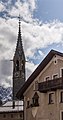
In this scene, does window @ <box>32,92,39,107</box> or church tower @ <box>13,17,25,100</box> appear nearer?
window @ <box>32,92,39,107</box>

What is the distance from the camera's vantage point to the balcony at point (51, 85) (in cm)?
4192

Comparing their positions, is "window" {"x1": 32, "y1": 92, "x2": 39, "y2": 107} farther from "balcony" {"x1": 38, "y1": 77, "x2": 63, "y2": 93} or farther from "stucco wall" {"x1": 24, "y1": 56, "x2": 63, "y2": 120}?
"balcony" {"x1": 38, "y1": 77, "x2": 63, "y2": 93}

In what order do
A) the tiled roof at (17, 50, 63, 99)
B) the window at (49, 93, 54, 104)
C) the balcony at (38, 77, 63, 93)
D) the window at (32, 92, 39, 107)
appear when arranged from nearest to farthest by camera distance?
the balcony at (38, 77, 63, 93)
the window at (49, 93, 54, 104)
the tiled roof at (17, 50, 63, 99)
the window at (32, 92, 39, 107)

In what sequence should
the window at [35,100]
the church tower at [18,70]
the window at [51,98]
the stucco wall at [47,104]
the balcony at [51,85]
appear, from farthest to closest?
the church tower at [18,70], the window at [35,100], the window at [51,98], the stucco wall at [47,104], the balcony at [51,85]

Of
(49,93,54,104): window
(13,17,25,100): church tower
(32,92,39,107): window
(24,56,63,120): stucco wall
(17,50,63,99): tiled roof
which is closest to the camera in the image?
(24,56,63,120): stucco wall

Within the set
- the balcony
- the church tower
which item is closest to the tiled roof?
the balcony

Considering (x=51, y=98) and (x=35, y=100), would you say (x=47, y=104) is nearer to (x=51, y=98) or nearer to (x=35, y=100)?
(x=51, y=98)

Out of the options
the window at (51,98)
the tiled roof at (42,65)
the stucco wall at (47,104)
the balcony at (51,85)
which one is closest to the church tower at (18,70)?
the tiled roof at (42,65)

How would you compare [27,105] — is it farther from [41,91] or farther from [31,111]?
[41,91]

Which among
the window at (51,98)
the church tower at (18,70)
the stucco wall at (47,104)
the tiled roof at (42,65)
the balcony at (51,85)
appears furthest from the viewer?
the church tower at (18,70)

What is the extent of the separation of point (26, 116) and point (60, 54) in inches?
445

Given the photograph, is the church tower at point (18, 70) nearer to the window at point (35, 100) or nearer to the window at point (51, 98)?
the window at point (35, 100)

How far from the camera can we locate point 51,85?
43.3m

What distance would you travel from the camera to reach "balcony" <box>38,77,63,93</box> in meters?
41.9
